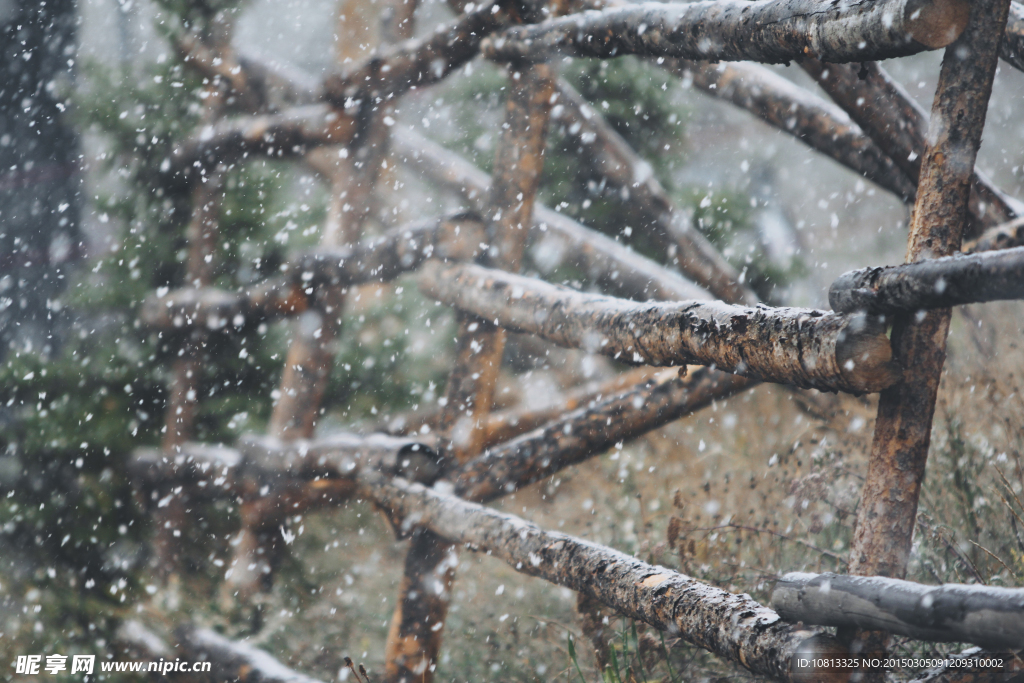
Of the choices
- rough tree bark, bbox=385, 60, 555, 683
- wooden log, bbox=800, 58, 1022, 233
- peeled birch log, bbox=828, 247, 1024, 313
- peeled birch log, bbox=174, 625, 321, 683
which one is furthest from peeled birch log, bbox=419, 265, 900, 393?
peeled birch log, bbox=174, 625, 321, 683

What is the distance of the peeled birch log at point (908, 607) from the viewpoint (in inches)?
50.3

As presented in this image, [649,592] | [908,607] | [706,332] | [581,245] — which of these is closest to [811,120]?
[581,245]

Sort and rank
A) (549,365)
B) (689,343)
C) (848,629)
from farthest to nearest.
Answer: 1. (549,365)
2. (689,343)
3. (848,629)

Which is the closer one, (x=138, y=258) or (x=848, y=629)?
(x=848, y=629)

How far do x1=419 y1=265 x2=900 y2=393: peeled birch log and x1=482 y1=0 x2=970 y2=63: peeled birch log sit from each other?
27.9 inches

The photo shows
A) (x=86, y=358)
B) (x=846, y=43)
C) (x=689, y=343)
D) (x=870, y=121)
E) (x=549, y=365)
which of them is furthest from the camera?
(x=549, y=365)

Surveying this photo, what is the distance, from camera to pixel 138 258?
502 centimetres

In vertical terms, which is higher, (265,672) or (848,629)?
(848,629)

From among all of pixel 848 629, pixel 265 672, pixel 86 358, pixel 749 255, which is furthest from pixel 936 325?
pixel 86 358

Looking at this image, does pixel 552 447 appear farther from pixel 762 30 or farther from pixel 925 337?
pixel 762 30

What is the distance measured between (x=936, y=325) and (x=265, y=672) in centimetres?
287

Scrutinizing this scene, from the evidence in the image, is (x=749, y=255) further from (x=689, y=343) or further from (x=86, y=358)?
(x=86, y=358)

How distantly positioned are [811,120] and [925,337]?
1.97m

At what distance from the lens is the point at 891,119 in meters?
2.98
